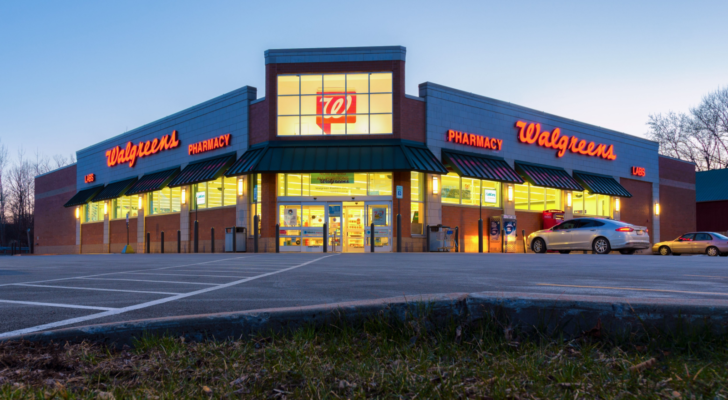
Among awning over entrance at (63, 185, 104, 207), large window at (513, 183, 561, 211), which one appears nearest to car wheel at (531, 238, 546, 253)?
large window at (513, 183, 561, 211)

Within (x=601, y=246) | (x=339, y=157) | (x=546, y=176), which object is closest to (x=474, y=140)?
(x=546, y=176)

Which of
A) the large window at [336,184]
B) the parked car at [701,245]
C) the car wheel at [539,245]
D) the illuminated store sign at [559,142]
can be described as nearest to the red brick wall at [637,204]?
the illuminated store sign at [559,142]

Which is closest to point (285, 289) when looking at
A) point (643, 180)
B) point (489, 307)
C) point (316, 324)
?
point (316, 324)

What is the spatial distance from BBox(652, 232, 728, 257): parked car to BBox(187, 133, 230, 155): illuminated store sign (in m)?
23.9

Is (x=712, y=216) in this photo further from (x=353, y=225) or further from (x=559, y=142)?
(x=353, y=225)

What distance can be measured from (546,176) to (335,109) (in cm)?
1319

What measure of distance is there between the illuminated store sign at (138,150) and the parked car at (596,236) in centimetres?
2221

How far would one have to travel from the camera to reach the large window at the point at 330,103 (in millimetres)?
26656

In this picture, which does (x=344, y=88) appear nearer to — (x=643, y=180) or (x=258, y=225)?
(x=258, y=225)

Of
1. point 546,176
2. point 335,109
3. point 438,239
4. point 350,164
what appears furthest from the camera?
point 546,176

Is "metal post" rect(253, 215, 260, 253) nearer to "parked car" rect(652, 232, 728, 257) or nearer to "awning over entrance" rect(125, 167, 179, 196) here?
"awning over entrance" rect(125, 167, 179, 196)

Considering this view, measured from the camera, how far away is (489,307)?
3.38 meters

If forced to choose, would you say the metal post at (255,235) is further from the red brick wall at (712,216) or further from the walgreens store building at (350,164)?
the red brick wall at (712,216)

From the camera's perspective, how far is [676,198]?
134 ft
